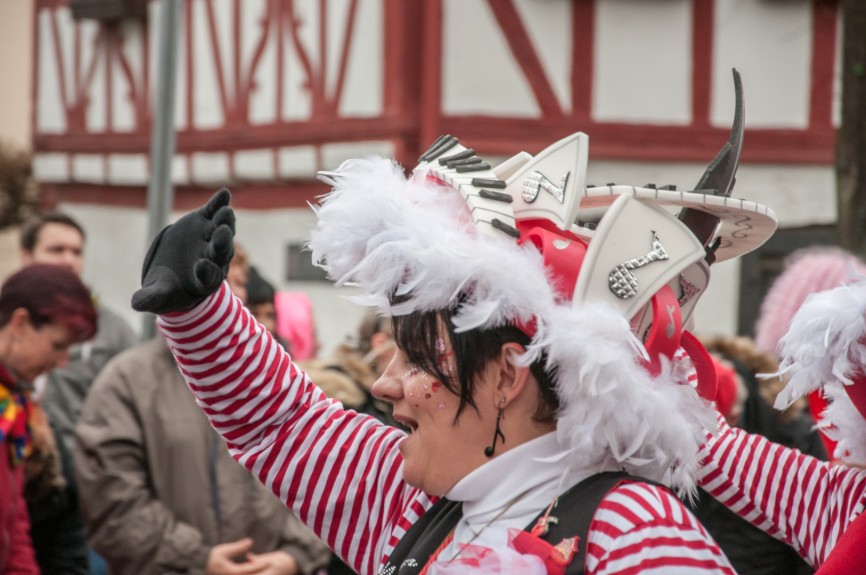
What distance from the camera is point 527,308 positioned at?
196cm

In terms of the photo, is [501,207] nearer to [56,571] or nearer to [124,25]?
[56,571]

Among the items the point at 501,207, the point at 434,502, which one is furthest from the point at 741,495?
the point at 501,207

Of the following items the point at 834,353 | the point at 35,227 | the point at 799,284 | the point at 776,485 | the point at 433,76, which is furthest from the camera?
the point at 433,76

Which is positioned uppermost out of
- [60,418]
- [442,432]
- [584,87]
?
[584,87]

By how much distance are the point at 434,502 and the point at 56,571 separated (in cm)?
254

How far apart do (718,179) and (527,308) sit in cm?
40

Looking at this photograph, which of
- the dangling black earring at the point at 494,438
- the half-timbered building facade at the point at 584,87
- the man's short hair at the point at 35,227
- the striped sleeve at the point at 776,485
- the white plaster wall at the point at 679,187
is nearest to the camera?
the dangling black earring at the point at 494,438

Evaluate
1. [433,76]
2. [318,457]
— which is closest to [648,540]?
[318,457]

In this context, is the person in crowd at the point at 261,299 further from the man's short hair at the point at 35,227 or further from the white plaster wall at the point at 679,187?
the white plaster wall at the point at 679,187

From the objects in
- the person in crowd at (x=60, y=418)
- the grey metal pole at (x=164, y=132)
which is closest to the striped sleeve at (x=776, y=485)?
the person in crowd at (x=60, y=418)

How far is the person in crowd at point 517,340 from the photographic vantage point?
75.8 inches

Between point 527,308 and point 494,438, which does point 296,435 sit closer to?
point 494,438

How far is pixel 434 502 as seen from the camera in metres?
2.25

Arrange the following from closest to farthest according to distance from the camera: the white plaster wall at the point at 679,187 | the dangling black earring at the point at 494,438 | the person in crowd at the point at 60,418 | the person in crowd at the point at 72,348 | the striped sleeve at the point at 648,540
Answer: the striped sleeve at the point at 648,540
the dangling black earring at the point at 494,438
the person in crowd at the point at 60,418
the person in crowd at the point at 72,348
the white plaster wall at the point at 679,187
